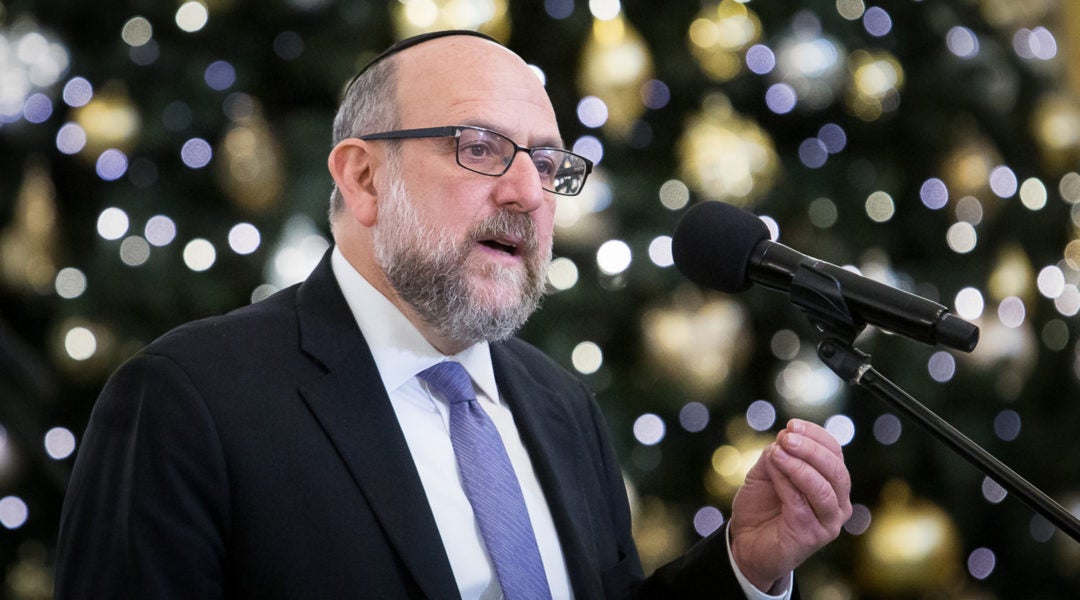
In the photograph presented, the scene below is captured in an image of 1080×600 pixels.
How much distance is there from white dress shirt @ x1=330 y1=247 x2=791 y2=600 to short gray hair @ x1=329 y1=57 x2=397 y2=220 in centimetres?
18

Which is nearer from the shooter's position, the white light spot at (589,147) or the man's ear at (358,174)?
the man's ear at (358,174)

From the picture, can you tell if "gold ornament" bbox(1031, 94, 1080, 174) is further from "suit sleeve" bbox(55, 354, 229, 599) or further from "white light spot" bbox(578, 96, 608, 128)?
"suit sleeve" bbox(55, 354, 229, 599)

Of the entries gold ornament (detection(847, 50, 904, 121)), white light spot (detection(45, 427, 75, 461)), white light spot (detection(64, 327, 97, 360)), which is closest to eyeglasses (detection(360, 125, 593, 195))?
white light spot (detection(64, 327, 97, 360))

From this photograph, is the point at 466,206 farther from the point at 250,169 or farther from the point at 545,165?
the point at 250,169

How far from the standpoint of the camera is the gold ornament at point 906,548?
2691mm

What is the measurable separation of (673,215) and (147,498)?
160 cm

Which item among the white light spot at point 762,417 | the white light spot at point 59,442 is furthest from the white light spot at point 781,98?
the white light spot at point 59,442

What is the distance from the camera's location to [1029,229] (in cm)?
285

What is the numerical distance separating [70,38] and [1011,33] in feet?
8.00

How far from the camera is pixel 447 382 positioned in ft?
4.91

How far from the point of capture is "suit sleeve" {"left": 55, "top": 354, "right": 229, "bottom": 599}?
1204mm

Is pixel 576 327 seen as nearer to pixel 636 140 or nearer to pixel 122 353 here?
pixel 636 140

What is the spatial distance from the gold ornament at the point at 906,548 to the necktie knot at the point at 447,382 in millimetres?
1609

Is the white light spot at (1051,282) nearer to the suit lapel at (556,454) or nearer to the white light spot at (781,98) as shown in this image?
the white light spot at (781,98)
